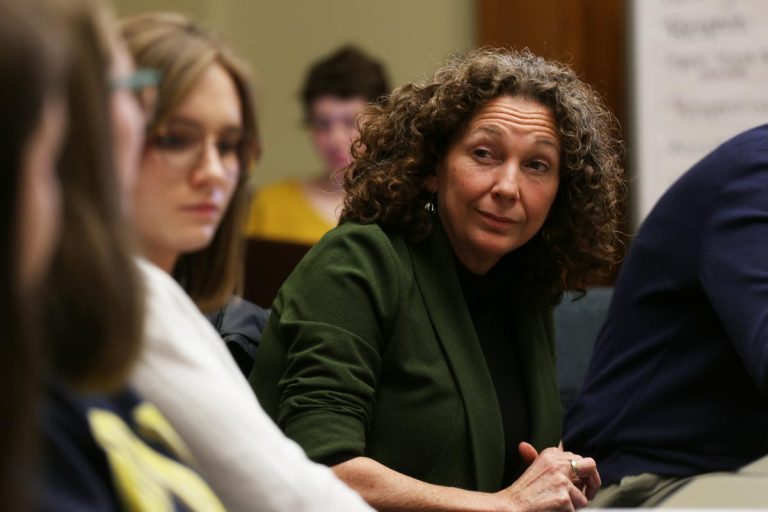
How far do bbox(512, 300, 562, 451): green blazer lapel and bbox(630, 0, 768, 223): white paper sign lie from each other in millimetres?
1824

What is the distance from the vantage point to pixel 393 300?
187 centimetres

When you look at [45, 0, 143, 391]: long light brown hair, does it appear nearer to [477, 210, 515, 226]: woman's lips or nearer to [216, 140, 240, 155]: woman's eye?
[216, 140, 240, 155]: woman's eye

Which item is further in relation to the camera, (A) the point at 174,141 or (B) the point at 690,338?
(B) the point at 690,338

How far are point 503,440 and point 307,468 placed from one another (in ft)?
2.49

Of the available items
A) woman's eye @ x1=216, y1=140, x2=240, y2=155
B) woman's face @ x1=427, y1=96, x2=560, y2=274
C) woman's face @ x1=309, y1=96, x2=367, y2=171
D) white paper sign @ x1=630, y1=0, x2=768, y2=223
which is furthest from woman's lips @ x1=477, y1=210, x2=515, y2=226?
white paper sign @ x1=630, y1=0, x2=768, y2=223

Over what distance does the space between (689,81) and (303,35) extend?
1328 millimetres

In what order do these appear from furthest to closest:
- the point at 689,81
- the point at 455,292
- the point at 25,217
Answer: the point at 689,81 → the point at 455,292 → the point at 25,217

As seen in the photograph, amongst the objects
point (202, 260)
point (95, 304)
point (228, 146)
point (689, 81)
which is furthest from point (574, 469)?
point (689, 81)

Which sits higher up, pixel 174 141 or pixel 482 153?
pixel 174 141

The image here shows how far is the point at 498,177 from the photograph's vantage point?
1986 millimetres

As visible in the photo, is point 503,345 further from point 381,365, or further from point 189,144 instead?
point 189,144

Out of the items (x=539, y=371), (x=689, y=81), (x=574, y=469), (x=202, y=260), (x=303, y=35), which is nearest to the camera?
(x=202, y=260)

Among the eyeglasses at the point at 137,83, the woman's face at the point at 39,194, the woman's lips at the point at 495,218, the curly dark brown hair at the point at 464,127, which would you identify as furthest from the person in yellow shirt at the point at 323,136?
the woman's face at the point at 39,194

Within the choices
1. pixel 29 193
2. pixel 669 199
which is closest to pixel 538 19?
pixel 669 199
